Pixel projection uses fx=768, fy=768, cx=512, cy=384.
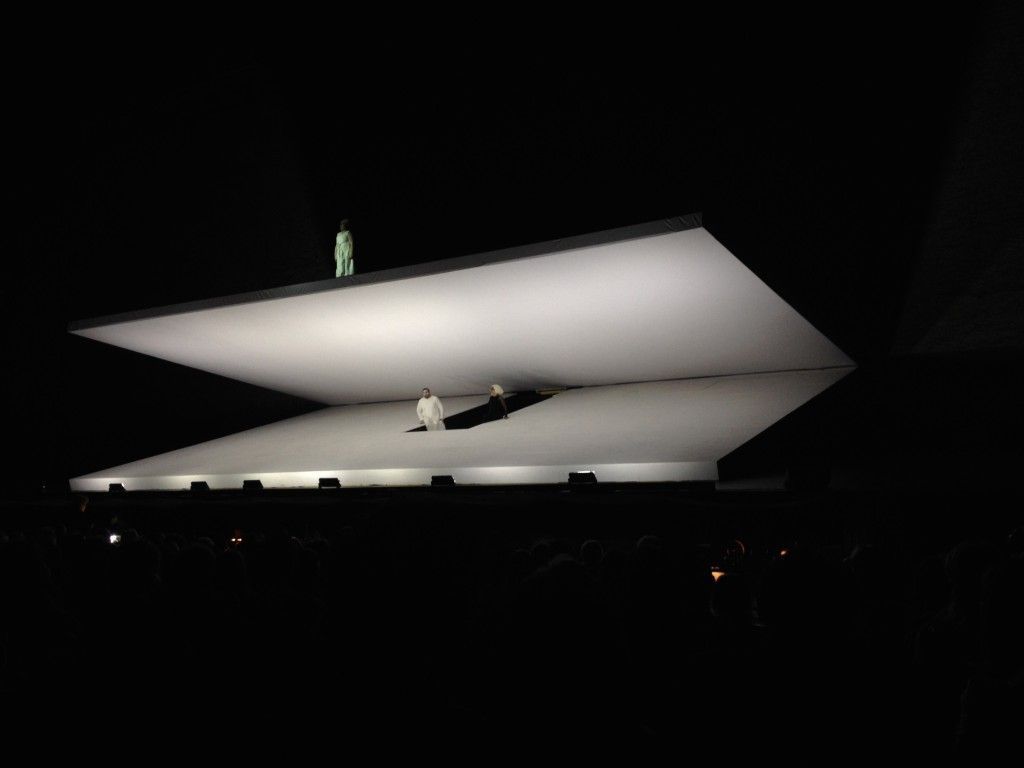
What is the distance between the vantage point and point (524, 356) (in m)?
9.02

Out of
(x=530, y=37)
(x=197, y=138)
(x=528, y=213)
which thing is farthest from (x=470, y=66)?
(x=197, y=138)

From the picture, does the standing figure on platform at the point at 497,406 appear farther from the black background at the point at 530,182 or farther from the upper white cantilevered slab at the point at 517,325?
the black background at the point at 530,182

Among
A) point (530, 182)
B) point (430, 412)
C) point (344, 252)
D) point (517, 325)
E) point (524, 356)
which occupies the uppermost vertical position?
point (530, 182)

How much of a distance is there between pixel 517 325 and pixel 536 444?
146cm

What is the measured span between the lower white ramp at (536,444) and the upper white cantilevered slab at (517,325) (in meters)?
0.42

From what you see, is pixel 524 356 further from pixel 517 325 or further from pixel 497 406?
pixel 517 325

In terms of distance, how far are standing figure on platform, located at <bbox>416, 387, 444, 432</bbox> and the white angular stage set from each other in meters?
0.44

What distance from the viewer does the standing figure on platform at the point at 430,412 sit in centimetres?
917

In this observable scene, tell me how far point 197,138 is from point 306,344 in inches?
140

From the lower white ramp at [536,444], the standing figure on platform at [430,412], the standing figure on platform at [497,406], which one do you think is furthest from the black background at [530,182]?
the standing figure on platform at [430,412]

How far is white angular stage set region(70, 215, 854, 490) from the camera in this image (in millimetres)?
6488

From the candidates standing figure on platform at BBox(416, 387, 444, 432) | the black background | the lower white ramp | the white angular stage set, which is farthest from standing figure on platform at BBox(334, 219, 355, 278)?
the black background

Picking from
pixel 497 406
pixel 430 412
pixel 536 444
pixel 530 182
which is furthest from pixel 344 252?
pixel 536 444

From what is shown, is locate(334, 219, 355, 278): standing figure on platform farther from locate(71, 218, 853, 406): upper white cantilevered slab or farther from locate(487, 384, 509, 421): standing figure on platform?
locate(487, 384, 509, 421): standing figure on platform
